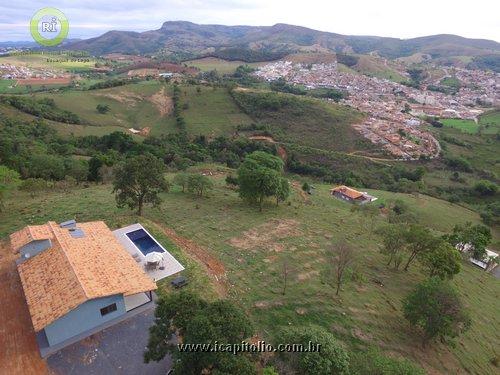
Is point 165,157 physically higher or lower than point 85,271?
lower

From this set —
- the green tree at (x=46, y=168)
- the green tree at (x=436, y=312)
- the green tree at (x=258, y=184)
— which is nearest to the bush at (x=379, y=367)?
the green tree at (x=436, y=312)

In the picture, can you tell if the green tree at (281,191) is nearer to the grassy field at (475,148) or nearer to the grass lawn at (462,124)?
the grassy field at (475,148)

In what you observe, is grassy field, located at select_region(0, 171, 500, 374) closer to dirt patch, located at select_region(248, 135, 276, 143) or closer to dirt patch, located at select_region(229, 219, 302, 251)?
dirt patch, located at select_region(229, 219, 302, 251)

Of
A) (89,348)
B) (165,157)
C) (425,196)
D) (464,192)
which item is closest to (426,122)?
(464,192)

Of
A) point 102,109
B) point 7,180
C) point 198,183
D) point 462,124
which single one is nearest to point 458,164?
point 462,124

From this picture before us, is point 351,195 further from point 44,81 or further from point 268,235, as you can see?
point 44,81

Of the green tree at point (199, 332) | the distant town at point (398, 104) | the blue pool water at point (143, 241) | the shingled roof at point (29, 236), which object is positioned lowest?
the distant town at point (398, 104)

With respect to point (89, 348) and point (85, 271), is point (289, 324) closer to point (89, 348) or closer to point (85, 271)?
point (89, 348)
